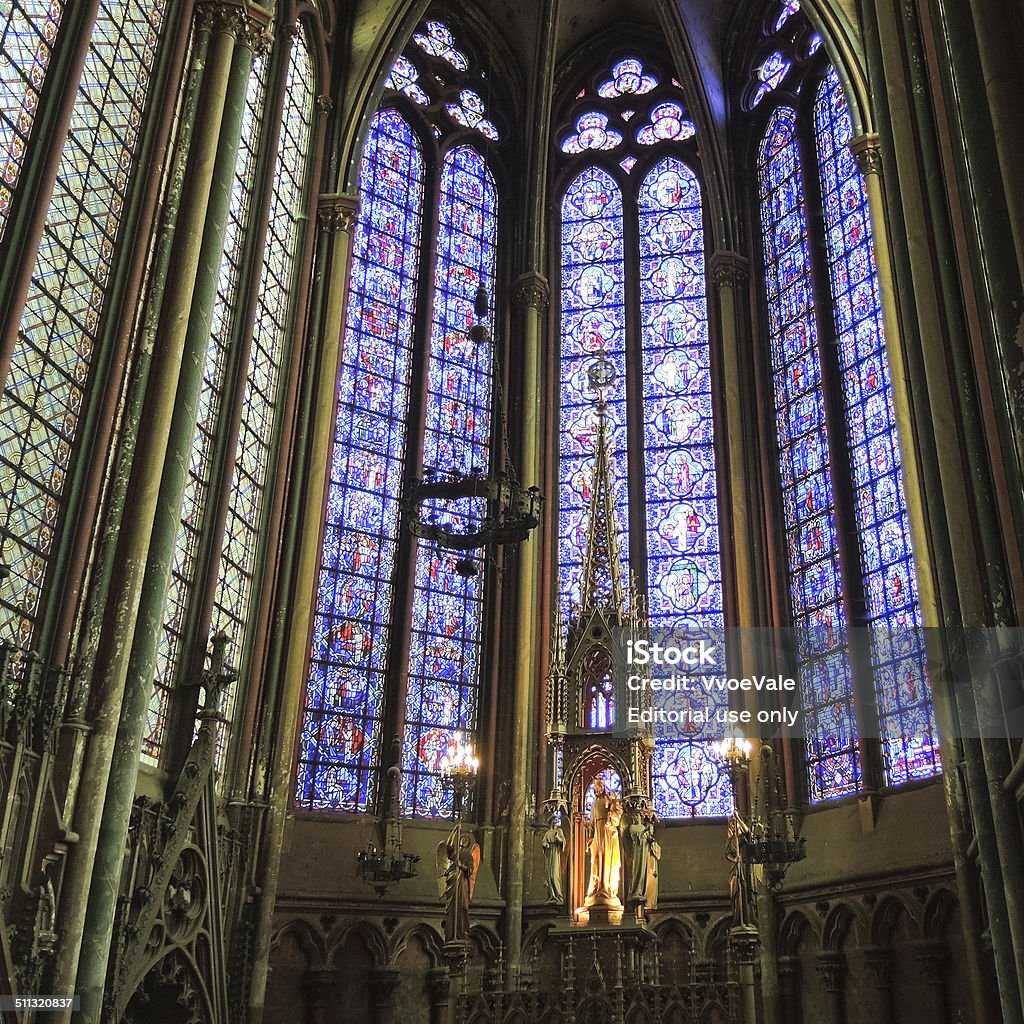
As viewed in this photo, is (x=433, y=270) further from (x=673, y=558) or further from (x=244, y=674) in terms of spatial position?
(x=244, y=674)

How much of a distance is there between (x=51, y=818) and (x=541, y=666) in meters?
8.61

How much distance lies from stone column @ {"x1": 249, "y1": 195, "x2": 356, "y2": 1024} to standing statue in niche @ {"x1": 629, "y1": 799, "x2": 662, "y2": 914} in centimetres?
427

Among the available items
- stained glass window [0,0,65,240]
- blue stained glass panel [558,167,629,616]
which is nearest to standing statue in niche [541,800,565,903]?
blue stained glass panel [558,167,629,616]

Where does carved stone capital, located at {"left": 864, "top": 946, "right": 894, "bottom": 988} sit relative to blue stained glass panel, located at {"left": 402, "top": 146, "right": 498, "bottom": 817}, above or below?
below

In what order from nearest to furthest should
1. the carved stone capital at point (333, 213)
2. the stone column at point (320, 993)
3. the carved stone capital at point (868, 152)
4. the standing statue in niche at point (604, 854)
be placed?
the standing statue in niche at point (604, 854) → the stone column at point (320, 993) → the carved stone capital at point (868, 152) → the carved stone capital at point (333, 213)

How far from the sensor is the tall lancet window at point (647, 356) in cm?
1833

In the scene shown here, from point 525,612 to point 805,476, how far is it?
4601 millimetres

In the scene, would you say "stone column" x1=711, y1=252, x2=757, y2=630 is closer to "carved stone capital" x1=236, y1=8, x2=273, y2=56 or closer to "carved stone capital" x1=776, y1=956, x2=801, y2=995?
"carved stone capital" x1=776, y1=956, x2=801, y2=995

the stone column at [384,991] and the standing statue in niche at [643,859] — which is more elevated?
the standing statue in niche at [643,859]

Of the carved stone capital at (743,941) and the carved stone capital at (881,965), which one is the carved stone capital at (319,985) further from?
the carved stone capital at (881,965)

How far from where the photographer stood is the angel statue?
1386cm

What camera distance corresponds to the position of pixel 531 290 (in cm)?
2027

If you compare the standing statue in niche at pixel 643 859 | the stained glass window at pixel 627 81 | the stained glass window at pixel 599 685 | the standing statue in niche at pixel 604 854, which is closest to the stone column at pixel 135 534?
the standing statue in niche at pixel 604 854

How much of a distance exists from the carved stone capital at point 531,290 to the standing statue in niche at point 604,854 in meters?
9.08
